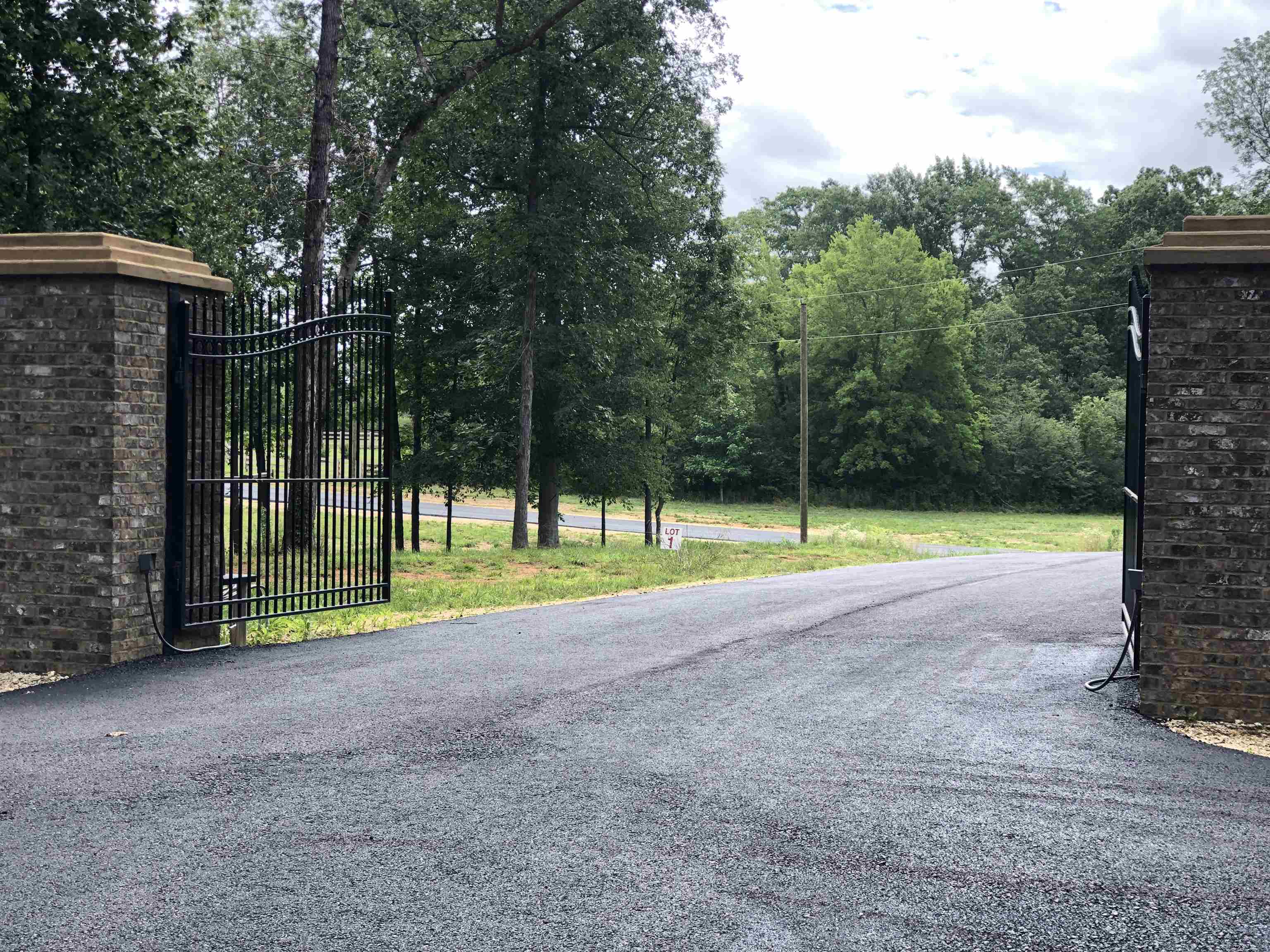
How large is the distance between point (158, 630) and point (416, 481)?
48.2 feet

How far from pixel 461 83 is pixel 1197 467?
16229mm

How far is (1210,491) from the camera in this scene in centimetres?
620

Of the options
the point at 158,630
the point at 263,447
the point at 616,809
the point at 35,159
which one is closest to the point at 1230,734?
the point at 616,809

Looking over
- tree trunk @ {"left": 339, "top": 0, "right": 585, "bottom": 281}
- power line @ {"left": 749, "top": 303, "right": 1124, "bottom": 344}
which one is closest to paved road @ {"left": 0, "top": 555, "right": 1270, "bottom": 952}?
tree trunk @ {"left": 339, "top": 0, "right": 585, "bottom": 281}

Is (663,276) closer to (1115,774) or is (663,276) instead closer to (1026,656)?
(1026,656)

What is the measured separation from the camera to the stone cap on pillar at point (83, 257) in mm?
7344

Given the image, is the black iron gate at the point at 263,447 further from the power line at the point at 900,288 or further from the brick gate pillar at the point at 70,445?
the power line at the point at 900,288

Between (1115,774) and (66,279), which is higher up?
(66,279)

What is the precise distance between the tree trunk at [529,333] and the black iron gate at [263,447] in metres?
10.5

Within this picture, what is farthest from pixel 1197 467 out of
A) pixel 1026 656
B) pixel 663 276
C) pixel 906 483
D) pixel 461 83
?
pixel 906 483

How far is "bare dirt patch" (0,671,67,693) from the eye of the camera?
23.7ft

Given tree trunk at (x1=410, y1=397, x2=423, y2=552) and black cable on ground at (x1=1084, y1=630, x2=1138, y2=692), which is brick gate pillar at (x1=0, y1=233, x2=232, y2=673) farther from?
tree trunk at (x1=410, y1=397, x2=423, y2=552)

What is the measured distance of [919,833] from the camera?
14.6 feet

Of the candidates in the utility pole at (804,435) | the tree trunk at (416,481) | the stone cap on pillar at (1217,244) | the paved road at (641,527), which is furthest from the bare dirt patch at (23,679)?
the utility pole at (804,435)
